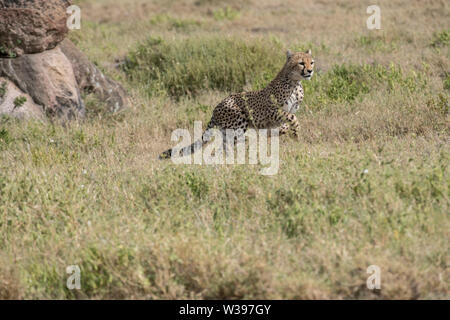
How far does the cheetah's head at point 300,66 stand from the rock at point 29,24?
2910 mm

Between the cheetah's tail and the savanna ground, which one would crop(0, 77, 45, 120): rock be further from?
the cheetah's tail

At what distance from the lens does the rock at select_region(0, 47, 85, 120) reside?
7555 mm

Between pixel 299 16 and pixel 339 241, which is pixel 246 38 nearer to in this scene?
pixel 299 16

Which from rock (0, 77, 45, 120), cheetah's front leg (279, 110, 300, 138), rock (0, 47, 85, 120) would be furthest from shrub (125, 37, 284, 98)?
rock (0, 77, 45, 120)

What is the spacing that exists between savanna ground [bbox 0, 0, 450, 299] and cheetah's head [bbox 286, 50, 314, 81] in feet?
1.91

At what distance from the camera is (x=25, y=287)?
3.65 metres

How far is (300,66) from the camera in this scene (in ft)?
22.3

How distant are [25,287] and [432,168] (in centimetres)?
288

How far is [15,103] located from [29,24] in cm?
97

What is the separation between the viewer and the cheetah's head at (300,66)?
677 cm
